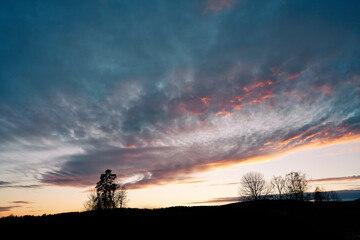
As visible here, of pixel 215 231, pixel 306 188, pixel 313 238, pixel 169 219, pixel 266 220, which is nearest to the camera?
pixel 215 231

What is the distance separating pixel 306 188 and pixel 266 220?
61379mm

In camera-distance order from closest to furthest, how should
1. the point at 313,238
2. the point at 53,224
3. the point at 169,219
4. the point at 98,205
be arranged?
the point at 53,224 < the point at 169,219 < the point at 313,238 < the point at 98,205

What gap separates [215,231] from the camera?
17719 mm

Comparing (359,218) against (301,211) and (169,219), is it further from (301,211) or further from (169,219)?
(169,219)

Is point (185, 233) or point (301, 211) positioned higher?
point (185, 233)

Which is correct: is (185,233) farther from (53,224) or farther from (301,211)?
(301,211)

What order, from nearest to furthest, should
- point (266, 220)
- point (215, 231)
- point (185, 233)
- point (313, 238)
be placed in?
point (185, 233)
point (215, 231)
point (313, 238)
point (266, 220)

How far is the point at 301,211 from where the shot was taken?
110ft

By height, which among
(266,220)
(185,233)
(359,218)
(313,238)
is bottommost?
(359,218)

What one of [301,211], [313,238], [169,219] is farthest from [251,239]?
[301,211]

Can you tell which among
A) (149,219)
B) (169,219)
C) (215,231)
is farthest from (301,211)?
(149,219)

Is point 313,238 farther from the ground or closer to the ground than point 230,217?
closer to the ground

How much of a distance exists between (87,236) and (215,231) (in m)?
11.6

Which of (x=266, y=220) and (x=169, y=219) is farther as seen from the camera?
(x=266, y=220)
